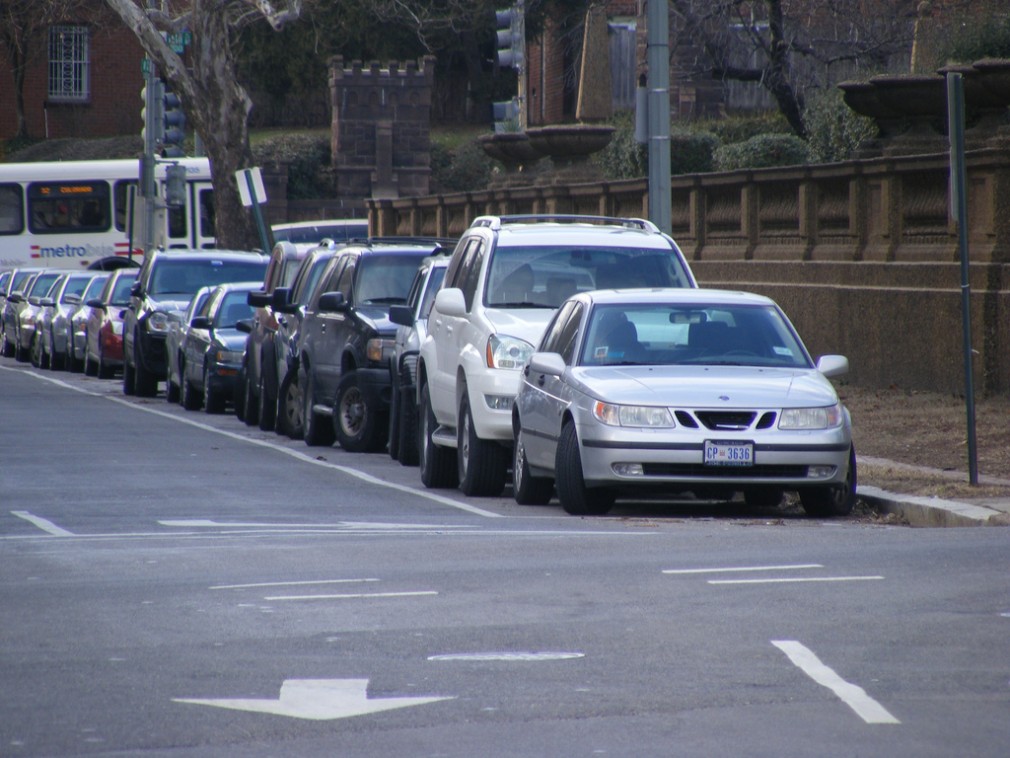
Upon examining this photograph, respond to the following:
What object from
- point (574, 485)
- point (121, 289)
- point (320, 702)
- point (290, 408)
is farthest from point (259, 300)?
point (320, 702)

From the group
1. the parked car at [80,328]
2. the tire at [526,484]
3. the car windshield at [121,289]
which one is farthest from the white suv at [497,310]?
the parked car at [80,328]

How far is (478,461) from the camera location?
14.8 metres

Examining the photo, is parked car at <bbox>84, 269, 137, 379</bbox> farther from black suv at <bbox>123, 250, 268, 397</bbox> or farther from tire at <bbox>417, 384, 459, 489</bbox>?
tire at <bbox>417, 384, 459, 489</bbox>

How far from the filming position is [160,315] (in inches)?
1114

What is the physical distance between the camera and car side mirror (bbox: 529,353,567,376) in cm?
1331

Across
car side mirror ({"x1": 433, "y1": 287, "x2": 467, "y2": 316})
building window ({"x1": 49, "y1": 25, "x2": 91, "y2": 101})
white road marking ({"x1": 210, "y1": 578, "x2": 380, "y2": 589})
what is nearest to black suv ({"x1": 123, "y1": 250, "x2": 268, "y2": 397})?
car side mirror ({"x1": 433, "y1": 287, "x2": 467, "y2": 316})

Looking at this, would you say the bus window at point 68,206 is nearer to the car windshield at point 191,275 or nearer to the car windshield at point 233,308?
the car windshield at point 191,275

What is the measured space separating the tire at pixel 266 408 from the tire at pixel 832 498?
32.5 feet

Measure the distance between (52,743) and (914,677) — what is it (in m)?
2.95

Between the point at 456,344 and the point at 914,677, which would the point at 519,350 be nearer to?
the point at 456,344

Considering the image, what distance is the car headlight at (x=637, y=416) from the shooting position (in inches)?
496

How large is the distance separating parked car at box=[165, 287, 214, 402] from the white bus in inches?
922

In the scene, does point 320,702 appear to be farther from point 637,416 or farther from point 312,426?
point 312,426

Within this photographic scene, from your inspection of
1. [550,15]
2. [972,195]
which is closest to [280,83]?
[550,15]
